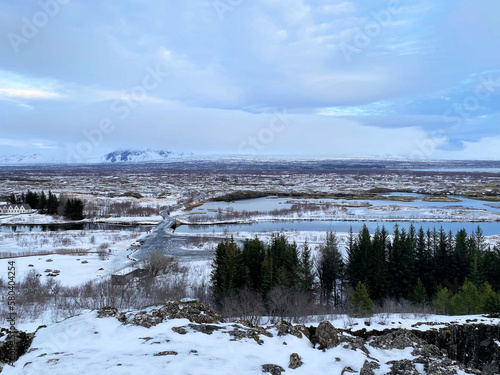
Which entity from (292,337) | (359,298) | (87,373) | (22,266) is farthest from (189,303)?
(22,266)

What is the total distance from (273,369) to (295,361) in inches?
31.0

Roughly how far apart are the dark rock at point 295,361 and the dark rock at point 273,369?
40cm

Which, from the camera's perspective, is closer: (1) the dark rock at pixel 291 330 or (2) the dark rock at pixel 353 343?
(2) the dark rock at pixel 353 343

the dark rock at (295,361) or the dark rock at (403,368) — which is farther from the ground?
the dark rock at (295,361)

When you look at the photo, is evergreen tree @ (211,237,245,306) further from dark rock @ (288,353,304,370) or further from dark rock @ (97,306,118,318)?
dark rock @ (288,353,304,370)

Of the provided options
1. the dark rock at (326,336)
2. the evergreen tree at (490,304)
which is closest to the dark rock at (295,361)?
the dark rock at (326,336)

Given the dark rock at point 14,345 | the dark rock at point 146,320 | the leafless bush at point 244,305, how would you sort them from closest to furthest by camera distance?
the dark rock at point 14,345
the dark rock at point 146,320
the leafless bush at point 244,305

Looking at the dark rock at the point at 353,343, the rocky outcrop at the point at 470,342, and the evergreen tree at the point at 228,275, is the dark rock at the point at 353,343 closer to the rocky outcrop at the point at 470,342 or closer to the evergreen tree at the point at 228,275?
the rocky outcrop at the point at 470,342

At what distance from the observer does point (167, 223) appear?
2270 inches

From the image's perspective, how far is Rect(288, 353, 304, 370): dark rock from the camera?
26.4 feet

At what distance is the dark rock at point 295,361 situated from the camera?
8047 millimetres

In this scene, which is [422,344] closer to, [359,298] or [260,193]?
[359,298]

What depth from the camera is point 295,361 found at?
26.9 ft

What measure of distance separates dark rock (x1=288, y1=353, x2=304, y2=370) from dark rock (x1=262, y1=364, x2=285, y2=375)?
1.33 ft
